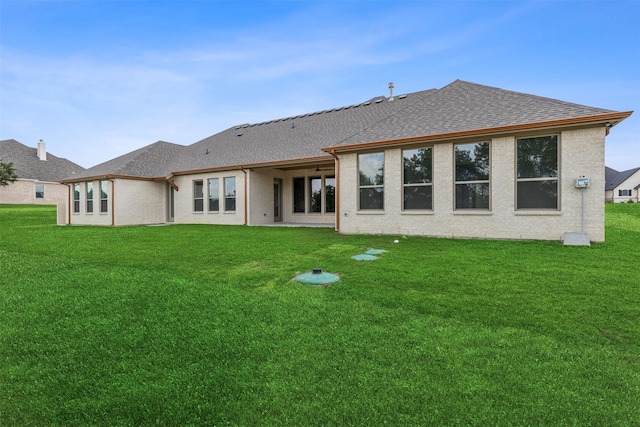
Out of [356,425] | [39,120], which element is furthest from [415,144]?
[39,120]

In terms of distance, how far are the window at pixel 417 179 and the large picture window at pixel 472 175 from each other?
31.4 inches

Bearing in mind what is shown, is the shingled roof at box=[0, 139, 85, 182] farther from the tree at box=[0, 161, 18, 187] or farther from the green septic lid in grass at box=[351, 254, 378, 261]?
the green septic lid in grass at box=[351, 254, 378, 261]

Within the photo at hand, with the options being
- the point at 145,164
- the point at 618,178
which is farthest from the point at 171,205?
the point at 618,178

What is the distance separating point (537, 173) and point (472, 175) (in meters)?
1.59

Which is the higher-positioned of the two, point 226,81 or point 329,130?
point 226,81

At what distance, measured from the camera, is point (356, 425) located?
6.04 ft

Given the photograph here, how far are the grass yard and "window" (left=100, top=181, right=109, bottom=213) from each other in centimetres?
1355

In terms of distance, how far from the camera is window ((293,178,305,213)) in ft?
55.5

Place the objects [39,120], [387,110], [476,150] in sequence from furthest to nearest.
Result: [39,120], [387,110], [476,150]

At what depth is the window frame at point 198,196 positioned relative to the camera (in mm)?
17139

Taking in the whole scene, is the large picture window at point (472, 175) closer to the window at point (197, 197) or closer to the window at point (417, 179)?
the window at point (417, 179)

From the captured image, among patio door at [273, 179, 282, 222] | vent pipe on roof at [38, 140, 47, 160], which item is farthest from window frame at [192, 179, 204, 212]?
vent pipe on roof at [38, 140, 47, 160]

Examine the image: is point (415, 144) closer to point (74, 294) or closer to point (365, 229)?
point (365, 229)

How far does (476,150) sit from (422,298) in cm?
680
